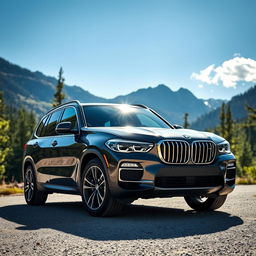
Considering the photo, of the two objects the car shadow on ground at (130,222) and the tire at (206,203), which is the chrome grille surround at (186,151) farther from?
the tire at (206,203)

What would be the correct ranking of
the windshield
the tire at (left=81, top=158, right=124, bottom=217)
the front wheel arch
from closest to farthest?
the tire at (left=81, top=158, right=124, bottom=217) < the front wheel arch < the windshield

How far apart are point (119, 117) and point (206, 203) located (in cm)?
219

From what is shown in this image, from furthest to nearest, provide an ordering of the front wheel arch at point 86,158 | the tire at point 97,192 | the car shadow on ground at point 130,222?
the front wheel arch at point 86,158 < the tire at point 97,192 < the car shadow on ground at point 130,222

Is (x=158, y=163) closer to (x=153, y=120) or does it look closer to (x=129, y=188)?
(x=129, y=188)

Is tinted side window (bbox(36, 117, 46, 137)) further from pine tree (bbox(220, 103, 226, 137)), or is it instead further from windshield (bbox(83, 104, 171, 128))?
pine tree (bbox(220, 103, 226, 137))

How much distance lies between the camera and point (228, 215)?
6863 millimetres

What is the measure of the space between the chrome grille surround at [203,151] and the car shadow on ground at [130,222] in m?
0.86

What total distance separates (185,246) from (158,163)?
2.06m

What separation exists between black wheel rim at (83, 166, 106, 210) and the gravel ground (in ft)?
0.84

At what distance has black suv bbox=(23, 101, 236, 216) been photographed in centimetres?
639

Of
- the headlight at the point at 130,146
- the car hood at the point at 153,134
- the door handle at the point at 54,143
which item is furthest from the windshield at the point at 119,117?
the headlight at the point at 130,146

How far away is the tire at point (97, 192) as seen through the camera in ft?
21.6

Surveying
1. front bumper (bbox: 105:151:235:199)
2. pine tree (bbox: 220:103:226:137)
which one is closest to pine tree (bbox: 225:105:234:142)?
pine tree (bbox: 220:103:226:137)

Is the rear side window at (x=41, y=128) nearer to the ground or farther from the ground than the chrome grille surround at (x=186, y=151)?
farther from the ground
